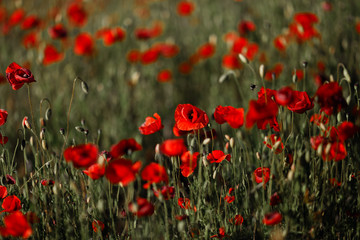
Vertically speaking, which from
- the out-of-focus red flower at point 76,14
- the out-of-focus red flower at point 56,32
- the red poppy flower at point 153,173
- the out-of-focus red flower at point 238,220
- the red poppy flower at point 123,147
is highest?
the out-of-focus red flower at point 76,14

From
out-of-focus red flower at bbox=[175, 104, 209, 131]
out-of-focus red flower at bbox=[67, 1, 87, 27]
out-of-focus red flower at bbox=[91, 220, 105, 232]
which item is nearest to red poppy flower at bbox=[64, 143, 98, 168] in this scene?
out-of-focus red flower at bbox=[91, 220, 105, 232]

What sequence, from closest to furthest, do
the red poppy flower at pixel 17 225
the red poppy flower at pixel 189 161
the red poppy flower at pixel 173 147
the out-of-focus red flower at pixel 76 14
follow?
the red poppy flower at pixel 17 225 → the red poppy flower at pixel 173 147 → the red poppy flower at pixel 189 161 → the out-of-focus red flower at pixel 76 14

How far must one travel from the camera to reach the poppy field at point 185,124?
142 cm

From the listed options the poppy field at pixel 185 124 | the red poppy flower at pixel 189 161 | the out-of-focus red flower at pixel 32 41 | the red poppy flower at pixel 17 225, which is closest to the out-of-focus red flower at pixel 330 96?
the poppy field at pixel 185 124

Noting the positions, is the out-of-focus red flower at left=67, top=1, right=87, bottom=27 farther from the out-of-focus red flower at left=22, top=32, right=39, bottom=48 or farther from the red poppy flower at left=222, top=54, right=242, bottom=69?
the red poppy flower at left=222, top=54, right=242, bottom=69

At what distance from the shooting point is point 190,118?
5.22 ft

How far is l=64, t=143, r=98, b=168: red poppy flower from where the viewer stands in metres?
1.29

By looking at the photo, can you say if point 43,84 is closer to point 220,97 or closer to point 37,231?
point 220,97

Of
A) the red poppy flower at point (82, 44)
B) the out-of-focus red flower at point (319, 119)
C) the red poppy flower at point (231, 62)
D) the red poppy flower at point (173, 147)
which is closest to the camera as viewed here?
the red poppy flower at point (173, 147)

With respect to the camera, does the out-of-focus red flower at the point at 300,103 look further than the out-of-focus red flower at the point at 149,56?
No

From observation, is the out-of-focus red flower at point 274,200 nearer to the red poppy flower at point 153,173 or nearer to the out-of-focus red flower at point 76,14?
the red poppy flower at point 153,173

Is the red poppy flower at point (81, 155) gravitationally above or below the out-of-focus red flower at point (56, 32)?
below

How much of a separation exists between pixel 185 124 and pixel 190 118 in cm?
5

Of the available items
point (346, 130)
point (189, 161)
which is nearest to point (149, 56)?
point (189, 161)
